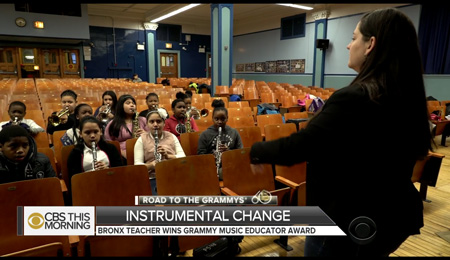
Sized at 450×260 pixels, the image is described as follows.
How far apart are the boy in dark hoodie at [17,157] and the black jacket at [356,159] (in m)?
1.62

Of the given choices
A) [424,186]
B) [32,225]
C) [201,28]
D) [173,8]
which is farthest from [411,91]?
[201,28]

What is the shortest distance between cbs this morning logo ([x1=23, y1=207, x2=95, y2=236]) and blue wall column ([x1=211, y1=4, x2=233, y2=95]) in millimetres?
6302

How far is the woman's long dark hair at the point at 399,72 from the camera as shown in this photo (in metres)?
0.72

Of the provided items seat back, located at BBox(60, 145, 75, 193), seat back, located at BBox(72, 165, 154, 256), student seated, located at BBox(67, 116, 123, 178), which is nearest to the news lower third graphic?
seat back, located at BBox(72, 165, 154, 256)

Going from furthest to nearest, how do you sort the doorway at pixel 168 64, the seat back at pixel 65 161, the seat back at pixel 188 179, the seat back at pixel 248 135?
the doorway at pixel 168 64 → the seat back at pixel 248 135 → the seat back at pixel 65 161 → the seat back at pixel 188 179

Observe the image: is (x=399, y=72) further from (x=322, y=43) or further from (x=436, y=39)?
(x=322, y=43)

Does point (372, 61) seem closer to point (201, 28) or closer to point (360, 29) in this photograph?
point (360, 29)

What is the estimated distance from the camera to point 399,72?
73 cm

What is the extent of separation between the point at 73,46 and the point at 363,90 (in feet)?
49.5

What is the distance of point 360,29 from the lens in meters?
0.81

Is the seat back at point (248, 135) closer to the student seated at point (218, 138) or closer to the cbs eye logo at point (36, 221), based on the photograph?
the student seated at point (218, 138)

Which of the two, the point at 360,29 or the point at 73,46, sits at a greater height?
the point at 73,46

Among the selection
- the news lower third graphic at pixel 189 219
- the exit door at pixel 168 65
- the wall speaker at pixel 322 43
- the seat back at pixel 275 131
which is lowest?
the seat back at pixel 275 131

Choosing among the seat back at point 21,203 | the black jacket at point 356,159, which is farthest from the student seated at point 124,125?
the black jacket at point 356,159
